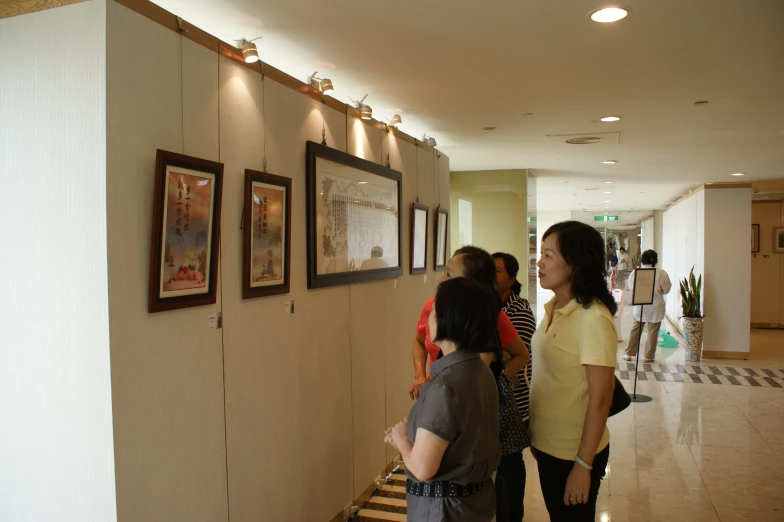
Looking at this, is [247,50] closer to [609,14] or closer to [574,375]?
[609,14]

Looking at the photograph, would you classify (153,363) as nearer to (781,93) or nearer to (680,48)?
(680,48)

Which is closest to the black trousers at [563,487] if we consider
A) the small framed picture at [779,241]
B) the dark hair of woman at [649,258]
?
the dark hair of woman at [649,258]

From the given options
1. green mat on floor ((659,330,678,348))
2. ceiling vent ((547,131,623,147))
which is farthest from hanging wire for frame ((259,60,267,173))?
green mat on floor ((659,330,678,348))

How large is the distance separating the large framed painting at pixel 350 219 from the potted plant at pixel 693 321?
611 cm

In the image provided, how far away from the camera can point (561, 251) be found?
6.40 ft

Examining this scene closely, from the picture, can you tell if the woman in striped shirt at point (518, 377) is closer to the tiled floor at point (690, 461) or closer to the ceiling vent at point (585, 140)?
the tiled floor at point (690, 461)

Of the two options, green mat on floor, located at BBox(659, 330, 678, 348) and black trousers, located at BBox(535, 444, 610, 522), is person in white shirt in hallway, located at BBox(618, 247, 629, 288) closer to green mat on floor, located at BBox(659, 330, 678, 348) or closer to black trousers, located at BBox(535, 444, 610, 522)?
green mat on floor, located at BBox(659, 330, 678, 348)

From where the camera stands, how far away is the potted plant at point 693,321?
870 centimetres

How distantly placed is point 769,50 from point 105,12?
3.35 m

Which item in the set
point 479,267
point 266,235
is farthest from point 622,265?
point 266,235

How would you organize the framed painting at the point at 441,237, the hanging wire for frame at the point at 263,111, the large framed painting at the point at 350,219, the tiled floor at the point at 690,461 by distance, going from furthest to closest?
the framed painting at the point at 441,237
the tiled floor at the point at 690,461
the large framed painting at the point at 350,219
the hanging wire for frame at the point at 263,111

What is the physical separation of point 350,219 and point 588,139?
131 inches

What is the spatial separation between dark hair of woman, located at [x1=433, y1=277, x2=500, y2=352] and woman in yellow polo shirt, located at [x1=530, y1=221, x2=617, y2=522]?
0.32 meters

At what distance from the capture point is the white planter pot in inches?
342
